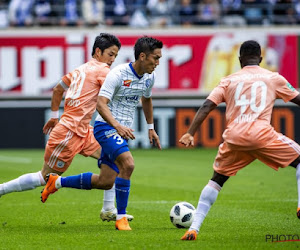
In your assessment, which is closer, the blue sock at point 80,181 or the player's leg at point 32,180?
the blue sock at point 80,181

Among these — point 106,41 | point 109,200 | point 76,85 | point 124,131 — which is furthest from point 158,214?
point 106,41

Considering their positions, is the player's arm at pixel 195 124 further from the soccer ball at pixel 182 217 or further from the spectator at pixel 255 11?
the spectator at pixel 255 11

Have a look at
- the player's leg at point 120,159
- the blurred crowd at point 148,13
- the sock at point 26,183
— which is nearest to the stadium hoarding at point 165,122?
the blurred crowd at point 148,13

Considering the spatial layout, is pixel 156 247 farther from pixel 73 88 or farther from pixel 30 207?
pixel 30 207

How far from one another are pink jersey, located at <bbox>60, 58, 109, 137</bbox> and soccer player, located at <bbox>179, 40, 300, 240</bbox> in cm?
223

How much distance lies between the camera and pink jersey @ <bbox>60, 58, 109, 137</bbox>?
924 cm

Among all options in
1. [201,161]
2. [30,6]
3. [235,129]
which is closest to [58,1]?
[30,6]

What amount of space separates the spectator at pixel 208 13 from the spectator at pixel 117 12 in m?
2.34

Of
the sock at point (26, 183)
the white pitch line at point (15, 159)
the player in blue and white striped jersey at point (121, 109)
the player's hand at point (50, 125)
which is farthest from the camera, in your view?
the white pitch line at point (15, 159)

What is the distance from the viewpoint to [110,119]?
26.7 ft

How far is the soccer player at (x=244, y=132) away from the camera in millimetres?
7371

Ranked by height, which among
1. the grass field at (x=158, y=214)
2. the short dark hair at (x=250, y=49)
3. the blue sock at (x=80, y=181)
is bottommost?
the grass field at (x=158, y=214)

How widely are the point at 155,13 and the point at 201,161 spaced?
7104 millimetres

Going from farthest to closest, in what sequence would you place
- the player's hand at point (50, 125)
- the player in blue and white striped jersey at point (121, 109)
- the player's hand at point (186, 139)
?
the player's hand at point (50, 125), the player in blue and white striped jersey at point (121, 109), the player's hand at point (186, 139)
